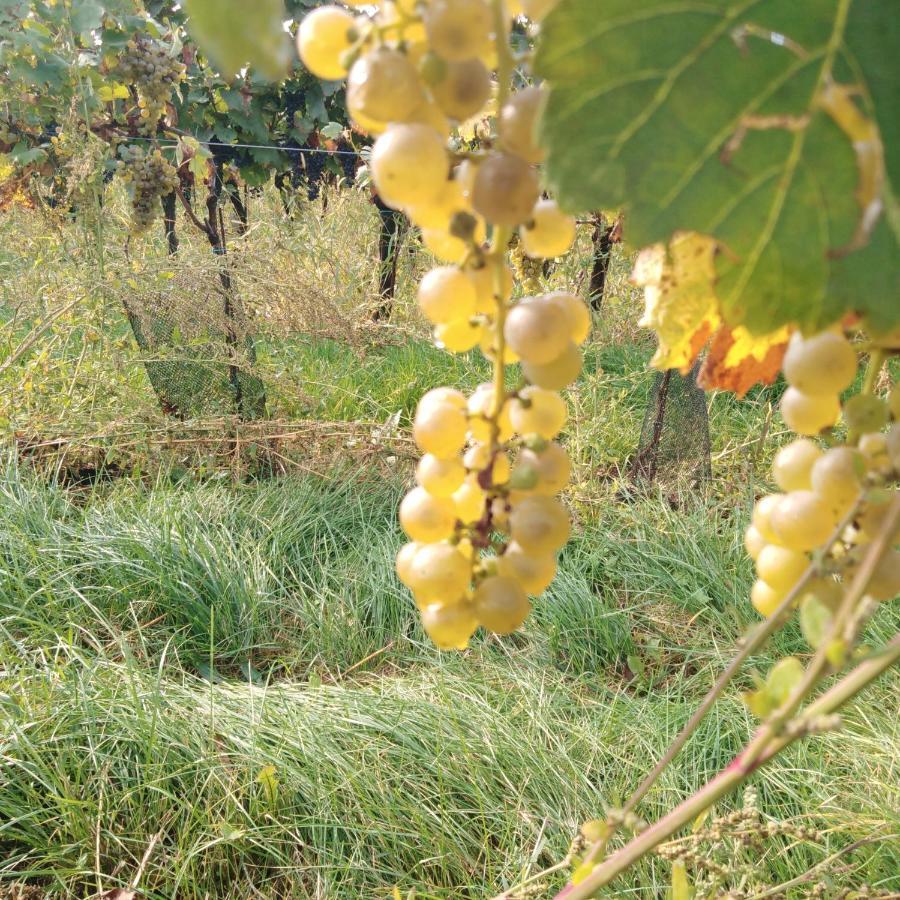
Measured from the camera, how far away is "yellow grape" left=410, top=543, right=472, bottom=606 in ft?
1.03

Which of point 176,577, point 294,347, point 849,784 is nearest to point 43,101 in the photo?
point 294,347

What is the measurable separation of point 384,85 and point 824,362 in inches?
6.3

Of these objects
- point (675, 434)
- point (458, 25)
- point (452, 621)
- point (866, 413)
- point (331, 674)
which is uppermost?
point (458, 25)

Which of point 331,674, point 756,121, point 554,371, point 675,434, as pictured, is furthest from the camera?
point 675,434

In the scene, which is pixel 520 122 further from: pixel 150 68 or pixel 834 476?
pixel 150 68

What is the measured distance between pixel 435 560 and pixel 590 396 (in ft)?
7.65

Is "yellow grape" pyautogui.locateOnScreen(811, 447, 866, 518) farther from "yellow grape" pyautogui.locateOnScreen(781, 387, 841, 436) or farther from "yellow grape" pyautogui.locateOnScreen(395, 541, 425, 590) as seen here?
"yellow grape" pyautogui.locateOnScreen(395, 541, 425, 590)

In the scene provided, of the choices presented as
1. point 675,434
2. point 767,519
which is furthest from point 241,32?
point 675,434

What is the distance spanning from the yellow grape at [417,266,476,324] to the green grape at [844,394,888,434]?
0.13 meters

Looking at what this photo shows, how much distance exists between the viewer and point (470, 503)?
330 millimetres

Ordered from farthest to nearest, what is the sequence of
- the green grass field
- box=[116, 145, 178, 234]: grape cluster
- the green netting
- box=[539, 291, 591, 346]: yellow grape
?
box=[116, 145, 178, 234]: grape cluster
the green netting
the green grass field
box=[539, 291, 591, 346]: yellow grape

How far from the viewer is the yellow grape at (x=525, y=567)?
1.08 feet

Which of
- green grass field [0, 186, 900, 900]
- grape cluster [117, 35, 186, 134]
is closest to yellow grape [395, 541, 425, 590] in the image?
green grass field [0, 186, 900, 900]

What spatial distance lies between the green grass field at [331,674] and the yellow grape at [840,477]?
2.69 feet
